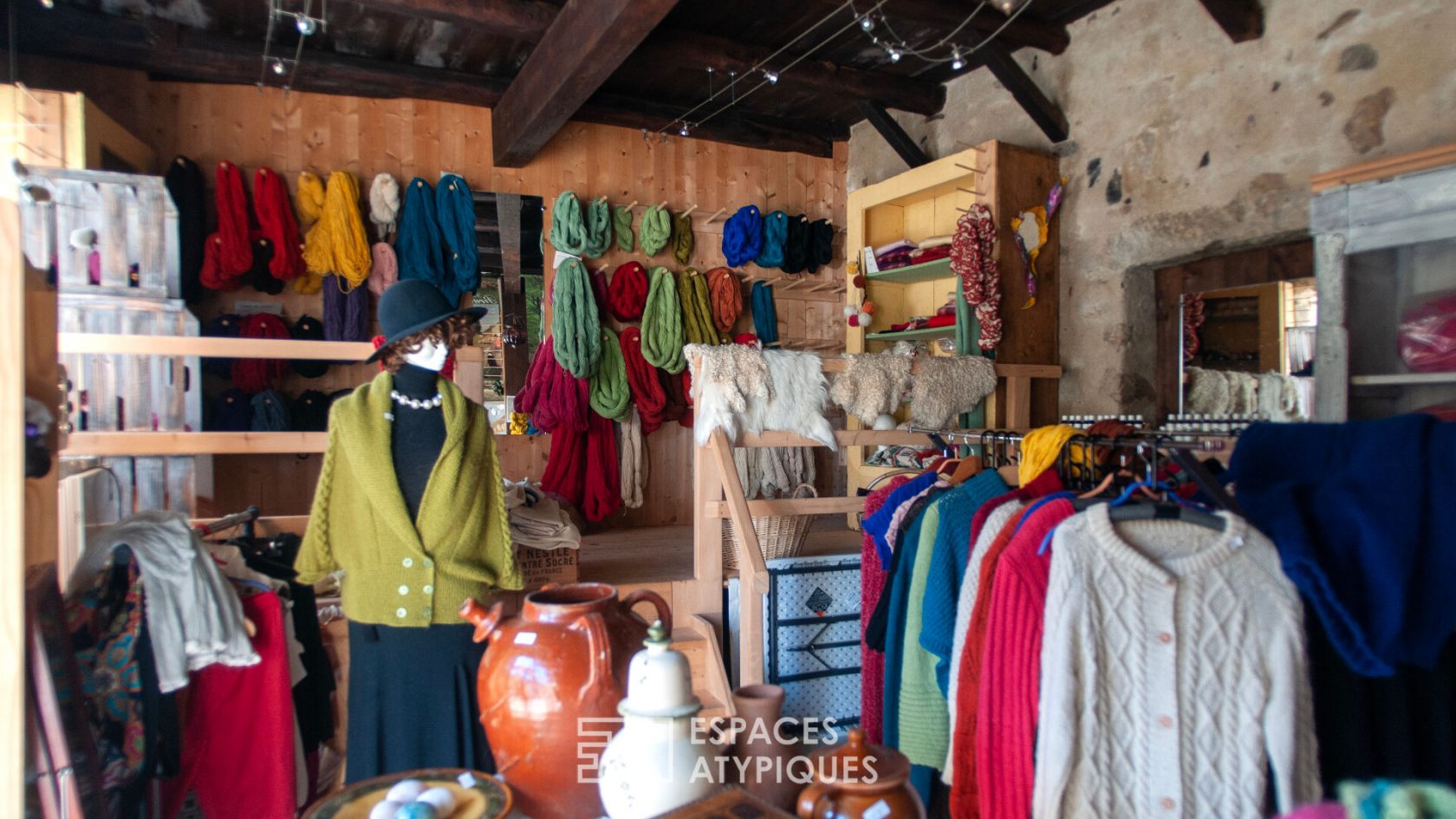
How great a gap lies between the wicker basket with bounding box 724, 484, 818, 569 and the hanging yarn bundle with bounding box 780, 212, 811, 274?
2.77 m

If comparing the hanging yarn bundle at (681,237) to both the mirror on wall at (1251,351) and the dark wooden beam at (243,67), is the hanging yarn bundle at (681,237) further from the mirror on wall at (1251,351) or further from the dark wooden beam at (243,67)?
the mirror on wall at (1251,351)

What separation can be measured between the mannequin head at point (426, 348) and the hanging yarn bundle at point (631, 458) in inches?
123

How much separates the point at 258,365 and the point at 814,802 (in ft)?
13.8

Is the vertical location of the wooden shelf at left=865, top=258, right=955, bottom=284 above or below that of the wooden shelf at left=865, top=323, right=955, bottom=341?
above

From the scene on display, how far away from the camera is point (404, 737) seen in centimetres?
191

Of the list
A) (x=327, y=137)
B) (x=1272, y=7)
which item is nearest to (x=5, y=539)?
(x=327, y=137)

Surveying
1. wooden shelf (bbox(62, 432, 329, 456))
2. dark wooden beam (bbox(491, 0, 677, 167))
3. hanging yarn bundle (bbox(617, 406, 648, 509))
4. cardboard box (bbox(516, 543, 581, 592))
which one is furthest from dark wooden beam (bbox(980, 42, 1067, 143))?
wooden shelf (bbox(62, 432, 329, 456))

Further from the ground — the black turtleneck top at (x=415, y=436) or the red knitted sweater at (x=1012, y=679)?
the black turtleneck top at (x=415, y=436)

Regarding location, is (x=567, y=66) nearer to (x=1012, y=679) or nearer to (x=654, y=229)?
(x=654, y=229)

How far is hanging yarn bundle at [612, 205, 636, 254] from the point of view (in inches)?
203

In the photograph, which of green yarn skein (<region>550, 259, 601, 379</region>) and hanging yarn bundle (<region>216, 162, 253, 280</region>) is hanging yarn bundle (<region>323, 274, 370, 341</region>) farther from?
green yarn skein (<region>550, 259, 601, 379</region>)

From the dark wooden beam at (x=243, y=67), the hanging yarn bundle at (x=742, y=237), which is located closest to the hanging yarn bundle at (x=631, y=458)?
the hanging yarn bundle at (x=742, y=237)

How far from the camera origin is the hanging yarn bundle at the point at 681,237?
532 centimetres

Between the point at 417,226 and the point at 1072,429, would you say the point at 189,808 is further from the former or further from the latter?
the point at 417,226
